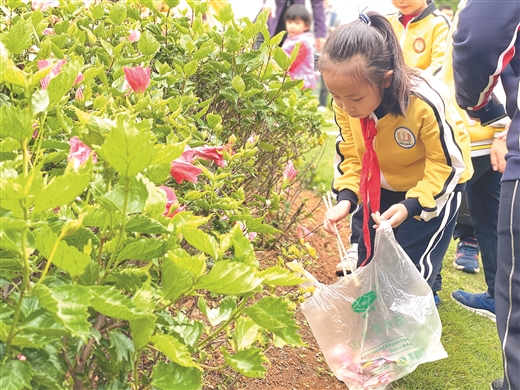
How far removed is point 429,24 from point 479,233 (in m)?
1.53

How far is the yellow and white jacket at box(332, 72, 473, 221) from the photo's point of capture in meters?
2.45

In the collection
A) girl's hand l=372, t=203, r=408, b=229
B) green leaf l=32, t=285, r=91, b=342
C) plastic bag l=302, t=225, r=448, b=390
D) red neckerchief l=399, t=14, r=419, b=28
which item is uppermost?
green leaf l=32, t=285, r=91, b=342

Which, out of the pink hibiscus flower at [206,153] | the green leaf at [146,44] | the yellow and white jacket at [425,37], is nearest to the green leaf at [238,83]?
the green leaf at [146,44]

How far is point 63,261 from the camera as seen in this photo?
898 mm

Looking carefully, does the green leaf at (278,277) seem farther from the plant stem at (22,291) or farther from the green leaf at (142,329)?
the plant stem at (22,291)

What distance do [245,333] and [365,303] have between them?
1.36 m

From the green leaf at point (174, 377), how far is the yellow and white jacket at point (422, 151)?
160 cm

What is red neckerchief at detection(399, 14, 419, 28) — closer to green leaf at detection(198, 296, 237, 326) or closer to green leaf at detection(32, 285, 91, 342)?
green leaf at detection(198, 296, 237, 326)

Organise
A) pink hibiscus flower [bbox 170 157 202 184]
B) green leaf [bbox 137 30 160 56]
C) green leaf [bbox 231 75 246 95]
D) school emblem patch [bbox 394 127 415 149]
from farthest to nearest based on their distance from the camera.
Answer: school emblem patch [bbox 394 127 415 149], green leaf [bbox 231 75 246 95], green leaf [bbox 137 30 160 56], pink hibiscus flower [bbox 170 157 202 184]

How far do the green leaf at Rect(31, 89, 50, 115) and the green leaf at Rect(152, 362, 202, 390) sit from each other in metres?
0.45

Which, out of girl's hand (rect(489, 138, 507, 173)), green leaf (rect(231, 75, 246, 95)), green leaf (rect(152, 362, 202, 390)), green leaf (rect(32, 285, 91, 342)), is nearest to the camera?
green leaf (rect(32, 285, 91, 342))

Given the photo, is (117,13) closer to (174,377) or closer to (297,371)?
(297,371)

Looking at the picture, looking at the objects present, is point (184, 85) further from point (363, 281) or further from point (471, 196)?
point (471, 196)

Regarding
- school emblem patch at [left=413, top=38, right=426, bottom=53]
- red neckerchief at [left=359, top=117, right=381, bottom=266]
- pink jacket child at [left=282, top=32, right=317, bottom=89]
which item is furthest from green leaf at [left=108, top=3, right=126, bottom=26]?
pink jacket child at [left=282, top=32, right=317, bottom=89]
